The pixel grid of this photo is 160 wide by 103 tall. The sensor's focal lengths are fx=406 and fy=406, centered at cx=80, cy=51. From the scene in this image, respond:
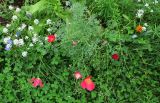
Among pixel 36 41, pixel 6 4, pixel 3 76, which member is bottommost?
pixel 3 76

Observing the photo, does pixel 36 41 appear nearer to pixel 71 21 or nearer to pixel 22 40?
pixel 22 40

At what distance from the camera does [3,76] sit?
4156mm

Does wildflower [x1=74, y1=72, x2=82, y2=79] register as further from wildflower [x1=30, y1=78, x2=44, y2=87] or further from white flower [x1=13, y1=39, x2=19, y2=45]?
white flower [x1=13, y1=39, x2=19, y2=45]

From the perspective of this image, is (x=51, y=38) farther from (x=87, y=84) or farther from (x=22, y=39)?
(x=87, y=84)

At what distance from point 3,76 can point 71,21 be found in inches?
37.0

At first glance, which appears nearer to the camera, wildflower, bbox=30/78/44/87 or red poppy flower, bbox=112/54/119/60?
wildflower, bbox=30/78/44/87

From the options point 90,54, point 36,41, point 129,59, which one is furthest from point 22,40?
point 129,59

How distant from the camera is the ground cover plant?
4.16 metres

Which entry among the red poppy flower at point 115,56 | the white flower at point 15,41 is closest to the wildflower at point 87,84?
the red poppy flower at point 115,56

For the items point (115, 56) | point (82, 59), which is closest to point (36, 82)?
point (82, 59)

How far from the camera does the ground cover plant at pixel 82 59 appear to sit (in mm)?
4160

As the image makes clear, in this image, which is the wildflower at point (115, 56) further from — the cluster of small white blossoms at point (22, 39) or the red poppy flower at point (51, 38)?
the cluster of small white blossoms at point (22, 39)

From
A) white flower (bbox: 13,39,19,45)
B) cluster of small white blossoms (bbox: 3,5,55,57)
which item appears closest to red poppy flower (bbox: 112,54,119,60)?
cluster of small white blossoms (bbox: 3,5,55,57)

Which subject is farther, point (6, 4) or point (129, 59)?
point (6, 4)
